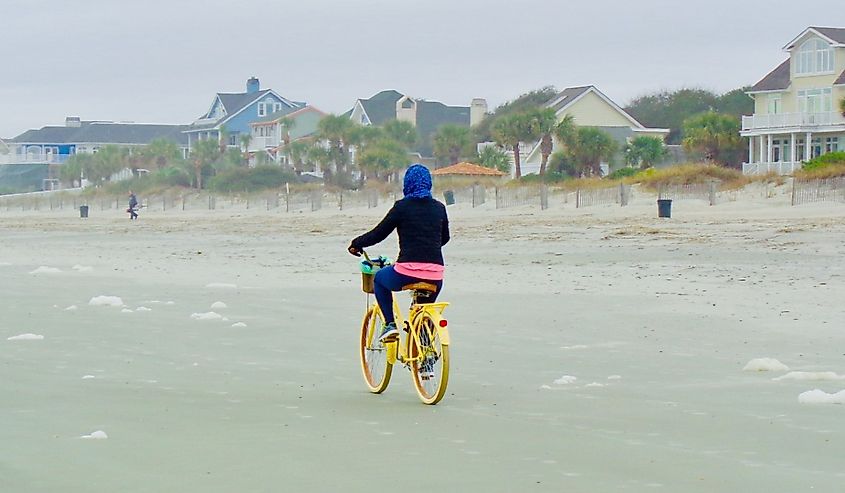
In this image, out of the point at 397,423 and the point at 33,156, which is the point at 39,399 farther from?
the point at 33,156

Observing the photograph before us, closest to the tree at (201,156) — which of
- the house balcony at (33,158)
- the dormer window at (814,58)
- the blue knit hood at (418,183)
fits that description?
the dormer window at (814,58)

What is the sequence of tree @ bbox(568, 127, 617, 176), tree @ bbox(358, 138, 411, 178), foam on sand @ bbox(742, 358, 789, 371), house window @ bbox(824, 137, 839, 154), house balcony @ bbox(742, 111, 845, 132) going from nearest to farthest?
foam on sand @ bbox(742, 358, 789, 371) → house balcony @ bbox(742, 111, 845, 132) → tree @ bbox(568, 127, 617, 176) → house window @ bbox(824, 137, 839, 154) → tree @ bbox(358, 138, 411, 178)

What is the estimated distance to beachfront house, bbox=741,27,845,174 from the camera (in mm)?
62812

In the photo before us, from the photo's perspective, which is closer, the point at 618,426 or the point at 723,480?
the point at 723,480

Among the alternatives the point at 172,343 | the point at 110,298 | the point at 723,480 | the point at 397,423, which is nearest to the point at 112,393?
the point at 397,423

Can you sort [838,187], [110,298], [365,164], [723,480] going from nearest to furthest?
1. [723,480]
2. [110,298]
3. [838,187]
4. [365,164]

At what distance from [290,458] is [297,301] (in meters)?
9.12

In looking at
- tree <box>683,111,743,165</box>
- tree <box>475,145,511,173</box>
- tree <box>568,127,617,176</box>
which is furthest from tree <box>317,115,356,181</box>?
tree <box>683,111,743,165</box>

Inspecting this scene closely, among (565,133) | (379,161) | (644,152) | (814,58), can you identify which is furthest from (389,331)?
(379,161)

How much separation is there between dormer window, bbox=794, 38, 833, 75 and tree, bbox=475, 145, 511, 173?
592 inches

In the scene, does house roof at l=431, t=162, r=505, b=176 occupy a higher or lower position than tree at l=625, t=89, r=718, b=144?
lower

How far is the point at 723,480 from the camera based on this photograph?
19.2 ft

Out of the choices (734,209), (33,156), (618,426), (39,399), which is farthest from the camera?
(33,156)

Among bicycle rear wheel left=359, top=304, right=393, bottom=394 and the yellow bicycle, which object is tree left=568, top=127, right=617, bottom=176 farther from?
the yellow bicycle
